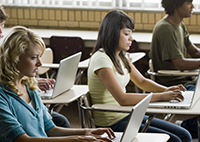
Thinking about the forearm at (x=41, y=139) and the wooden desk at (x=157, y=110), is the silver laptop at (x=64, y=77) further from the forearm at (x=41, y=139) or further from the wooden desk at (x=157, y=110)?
the forearm at (x=41, y=139)

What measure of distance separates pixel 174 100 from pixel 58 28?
3847 mm

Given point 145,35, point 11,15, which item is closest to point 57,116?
point 145,35

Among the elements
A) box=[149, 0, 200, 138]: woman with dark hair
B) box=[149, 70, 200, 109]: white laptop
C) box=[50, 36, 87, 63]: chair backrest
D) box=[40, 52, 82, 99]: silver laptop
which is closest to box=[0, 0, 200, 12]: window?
box=[50, 36, 87, 63]: chair backrest

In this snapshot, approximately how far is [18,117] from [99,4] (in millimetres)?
4469

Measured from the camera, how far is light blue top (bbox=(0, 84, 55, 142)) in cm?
172

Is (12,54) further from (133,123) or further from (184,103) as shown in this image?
(184,103)

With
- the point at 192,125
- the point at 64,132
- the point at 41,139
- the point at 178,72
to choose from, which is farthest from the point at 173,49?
the point at 41,139

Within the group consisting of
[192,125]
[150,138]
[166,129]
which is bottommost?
[192,125]

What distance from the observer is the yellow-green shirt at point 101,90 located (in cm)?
269

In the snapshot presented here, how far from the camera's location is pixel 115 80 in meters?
2.62

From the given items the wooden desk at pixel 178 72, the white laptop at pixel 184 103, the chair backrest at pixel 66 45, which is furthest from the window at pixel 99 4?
the white laptop at pixel 184 103

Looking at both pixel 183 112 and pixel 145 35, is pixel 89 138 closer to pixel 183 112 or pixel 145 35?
pixel 183 112

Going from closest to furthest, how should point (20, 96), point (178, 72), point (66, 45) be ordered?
point (20, 96), point (178, 72), point (66, 45)

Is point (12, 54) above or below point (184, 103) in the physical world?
above
